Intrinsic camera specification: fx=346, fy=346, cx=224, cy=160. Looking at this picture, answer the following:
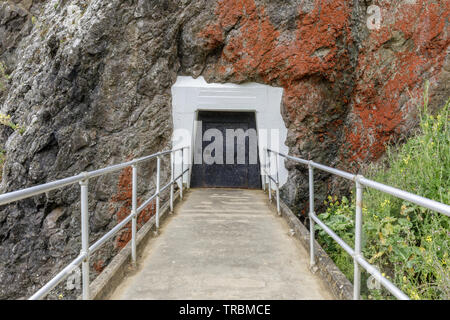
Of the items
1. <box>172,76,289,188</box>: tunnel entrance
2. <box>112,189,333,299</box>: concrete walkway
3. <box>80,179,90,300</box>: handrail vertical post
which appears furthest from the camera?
<box>172,76,289,188</box>: tunnel entrance

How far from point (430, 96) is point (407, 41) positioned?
4.31 ft

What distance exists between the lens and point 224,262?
3.46 m

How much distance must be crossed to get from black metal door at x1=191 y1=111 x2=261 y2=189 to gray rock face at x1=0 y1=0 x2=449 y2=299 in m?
1.07

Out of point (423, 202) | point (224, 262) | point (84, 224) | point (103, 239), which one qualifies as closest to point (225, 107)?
point (224, 262)

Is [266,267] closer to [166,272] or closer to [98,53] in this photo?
[166,272]

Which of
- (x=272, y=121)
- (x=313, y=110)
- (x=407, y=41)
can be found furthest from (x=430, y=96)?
(x=272, y=121)

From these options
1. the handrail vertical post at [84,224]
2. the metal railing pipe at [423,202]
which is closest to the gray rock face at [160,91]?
the handrail vertical post at [84,224]

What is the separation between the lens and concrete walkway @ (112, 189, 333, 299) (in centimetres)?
281

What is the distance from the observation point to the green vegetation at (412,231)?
2848mm

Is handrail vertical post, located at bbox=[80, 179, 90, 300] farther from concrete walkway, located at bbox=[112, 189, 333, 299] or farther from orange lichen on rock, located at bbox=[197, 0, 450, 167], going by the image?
orange lichen on rock, located at bbox=[197, 0, 450, 167]

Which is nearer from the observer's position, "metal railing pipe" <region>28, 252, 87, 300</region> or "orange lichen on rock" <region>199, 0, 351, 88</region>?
"metal railing pipe" <region>28, 252, 87, 300</region>

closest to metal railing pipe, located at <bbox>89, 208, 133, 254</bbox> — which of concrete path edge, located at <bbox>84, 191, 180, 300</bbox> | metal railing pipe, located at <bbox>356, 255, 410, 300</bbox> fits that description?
concrete path edge, located at <bbox>84, 191, 180, 300</bbox>

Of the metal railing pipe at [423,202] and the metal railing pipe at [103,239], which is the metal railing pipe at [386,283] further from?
the metal railing pipe at [103,239]

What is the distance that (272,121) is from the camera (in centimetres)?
804
